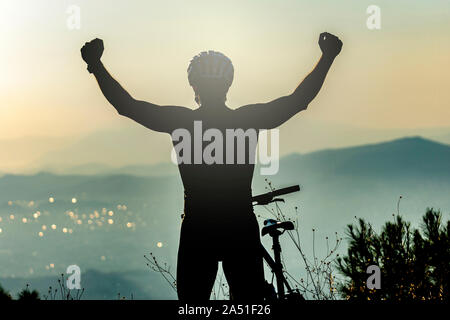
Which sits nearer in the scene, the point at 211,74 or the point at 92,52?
the point at 211,74

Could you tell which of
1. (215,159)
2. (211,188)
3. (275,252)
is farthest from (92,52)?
(275,252)

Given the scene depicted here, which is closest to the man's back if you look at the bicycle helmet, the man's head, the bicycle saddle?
the man's head

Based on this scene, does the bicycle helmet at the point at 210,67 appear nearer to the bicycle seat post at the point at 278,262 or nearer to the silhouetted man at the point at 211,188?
the silhouetted man at the point at 211,188

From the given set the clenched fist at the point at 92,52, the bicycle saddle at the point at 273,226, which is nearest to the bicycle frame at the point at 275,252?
the bicycle saddle at the point at 273,226

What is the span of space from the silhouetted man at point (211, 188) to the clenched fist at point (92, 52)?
6 cm

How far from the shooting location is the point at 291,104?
4570 mm

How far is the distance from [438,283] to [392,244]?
0.89 meters

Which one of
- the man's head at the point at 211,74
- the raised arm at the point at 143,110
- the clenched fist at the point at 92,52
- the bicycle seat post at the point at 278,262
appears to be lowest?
the bicycle seat post at the point at 278,262

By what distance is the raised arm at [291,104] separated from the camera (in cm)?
448

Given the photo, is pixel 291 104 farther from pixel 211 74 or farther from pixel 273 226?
pixel 273 226

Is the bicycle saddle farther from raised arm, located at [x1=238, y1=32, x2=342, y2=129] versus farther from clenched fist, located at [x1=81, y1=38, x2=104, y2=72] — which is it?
clenched fist, located at [x1=81, y1=38, x2=104, y2=72]

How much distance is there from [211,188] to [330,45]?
1.55m
